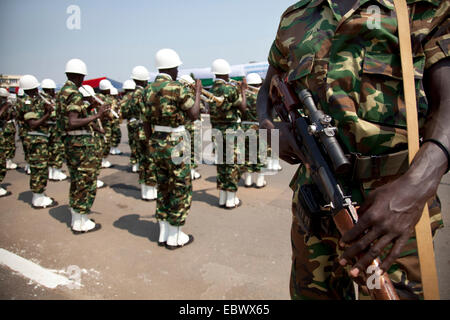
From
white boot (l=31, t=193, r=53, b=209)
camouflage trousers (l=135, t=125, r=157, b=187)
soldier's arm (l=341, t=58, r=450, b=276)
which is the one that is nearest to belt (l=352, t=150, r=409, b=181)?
soldier's arm (l=341, t=58, r=450, b=276)

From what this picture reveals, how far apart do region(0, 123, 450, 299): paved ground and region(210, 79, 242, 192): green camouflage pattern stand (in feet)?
1.60

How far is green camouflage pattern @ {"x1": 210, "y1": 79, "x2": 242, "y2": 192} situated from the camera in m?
5.05

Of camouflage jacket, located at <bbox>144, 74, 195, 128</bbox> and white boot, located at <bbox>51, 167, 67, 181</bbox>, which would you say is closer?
camouflage jacket, located at <bbox>144, 74, 195, 128</bbox>

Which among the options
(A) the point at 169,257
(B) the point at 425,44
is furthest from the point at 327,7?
(A) the point at 169,257

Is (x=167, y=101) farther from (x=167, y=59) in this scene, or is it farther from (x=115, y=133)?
(x=115, y=133)

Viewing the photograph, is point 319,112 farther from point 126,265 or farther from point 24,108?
point 24,108

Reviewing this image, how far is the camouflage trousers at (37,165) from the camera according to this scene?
203 inches

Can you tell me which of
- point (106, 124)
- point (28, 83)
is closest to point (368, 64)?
point (28, 83)

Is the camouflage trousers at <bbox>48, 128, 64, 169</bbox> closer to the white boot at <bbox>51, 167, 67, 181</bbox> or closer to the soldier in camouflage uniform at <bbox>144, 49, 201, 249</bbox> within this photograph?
the white boot at <bbox>51, 167, 67, 181</bbox>

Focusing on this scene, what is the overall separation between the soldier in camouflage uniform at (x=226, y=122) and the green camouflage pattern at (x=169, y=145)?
4.50 feet

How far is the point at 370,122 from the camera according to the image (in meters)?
1.27

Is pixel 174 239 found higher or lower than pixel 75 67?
lower

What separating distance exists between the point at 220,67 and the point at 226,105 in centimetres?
79

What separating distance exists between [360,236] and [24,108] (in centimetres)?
624
